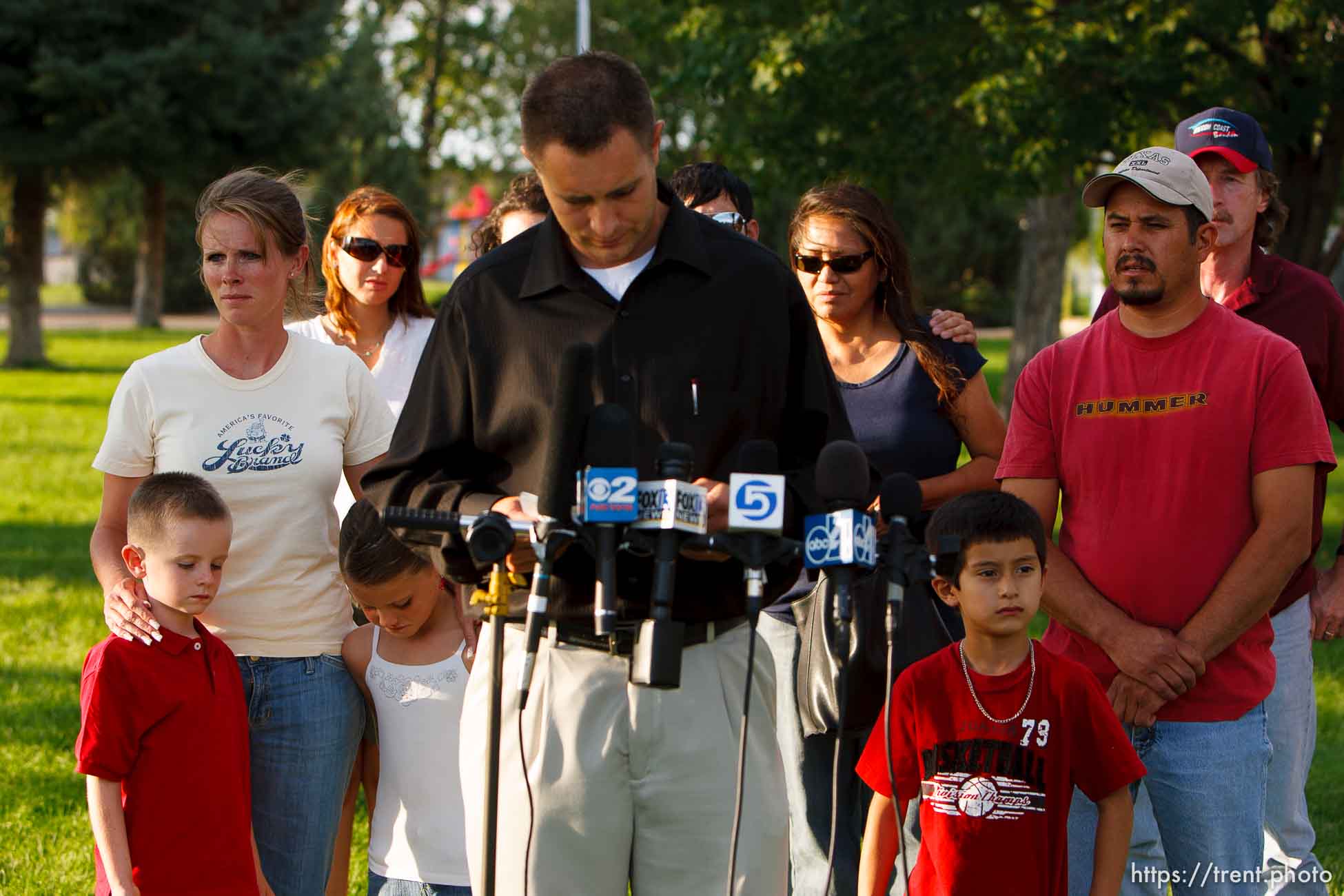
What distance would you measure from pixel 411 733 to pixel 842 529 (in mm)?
2397

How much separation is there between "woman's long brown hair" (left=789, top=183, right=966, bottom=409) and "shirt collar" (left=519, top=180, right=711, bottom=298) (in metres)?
1.73

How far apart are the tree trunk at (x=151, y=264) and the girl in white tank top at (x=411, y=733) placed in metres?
42.9

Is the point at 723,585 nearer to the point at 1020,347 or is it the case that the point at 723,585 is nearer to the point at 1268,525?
the point at 1268,525

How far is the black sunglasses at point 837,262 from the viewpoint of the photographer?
5105 millimetres

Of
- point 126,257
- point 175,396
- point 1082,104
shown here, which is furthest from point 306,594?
point 126,257

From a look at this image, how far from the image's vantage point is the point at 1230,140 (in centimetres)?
495

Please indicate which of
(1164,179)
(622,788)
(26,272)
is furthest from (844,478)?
(26,272)

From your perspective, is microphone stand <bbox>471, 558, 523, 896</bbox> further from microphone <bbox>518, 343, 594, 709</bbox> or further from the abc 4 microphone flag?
the abc 4 microphone flag

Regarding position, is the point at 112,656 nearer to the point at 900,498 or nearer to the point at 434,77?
the point at 900,498

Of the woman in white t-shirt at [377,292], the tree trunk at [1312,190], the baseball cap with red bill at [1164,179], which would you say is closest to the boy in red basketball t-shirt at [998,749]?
the baseball cap with red bill at [1164,179]

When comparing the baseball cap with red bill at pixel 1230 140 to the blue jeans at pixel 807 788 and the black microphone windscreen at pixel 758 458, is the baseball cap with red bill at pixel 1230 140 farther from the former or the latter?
the black microphone windscreen at pixel 758 458

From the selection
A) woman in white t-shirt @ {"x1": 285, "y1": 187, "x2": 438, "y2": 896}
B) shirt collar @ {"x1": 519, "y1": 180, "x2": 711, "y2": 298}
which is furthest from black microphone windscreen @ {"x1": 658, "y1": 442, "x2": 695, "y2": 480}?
woman in white t-shirt @ {"x1": 285, "y1": 187, "x2": 438, "y2": 896}

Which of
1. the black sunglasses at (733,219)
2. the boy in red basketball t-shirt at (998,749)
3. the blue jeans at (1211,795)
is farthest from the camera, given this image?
the black sunglasses at (733,219)

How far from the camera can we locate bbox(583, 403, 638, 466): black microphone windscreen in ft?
9.05
